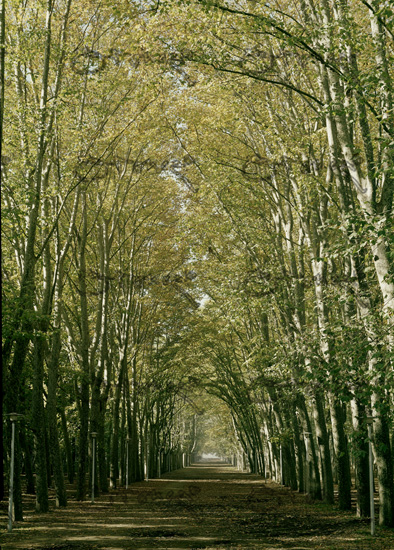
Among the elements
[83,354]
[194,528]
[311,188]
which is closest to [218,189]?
[311,188]

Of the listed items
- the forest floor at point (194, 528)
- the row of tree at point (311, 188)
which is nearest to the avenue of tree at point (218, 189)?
the row of tree at point (311, 188)

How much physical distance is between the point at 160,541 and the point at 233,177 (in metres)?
11.6

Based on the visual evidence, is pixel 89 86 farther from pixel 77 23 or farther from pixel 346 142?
pixel 346 142

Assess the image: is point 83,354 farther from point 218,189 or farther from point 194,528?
point 194,528

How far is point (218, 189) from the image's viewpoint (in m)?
19.1

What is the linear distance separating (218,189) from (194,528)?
10.3m

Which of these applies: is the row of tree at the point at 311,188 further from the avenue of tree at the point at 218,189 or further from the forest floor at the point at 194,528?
the forest floor at the point at 194,528

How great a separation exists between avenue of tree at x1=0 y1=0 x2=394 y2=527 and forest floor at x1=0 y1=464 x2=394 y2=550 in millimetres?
967

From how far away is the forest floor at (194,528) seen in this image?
37.0ft

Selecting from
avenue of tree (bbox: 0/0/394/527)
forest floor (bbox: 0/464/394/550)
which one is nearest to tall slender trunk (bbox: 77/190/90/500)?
avenue of tree (bbox: 0/0/394/527)

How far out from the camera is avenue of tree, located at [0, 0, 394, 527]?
10328mm

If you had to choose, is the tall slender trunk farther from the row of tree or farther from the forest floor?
the row of tree

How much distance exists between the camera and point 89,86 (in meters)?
18.9

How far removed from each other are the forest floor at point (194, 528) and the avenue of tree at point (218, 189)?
967 mm
